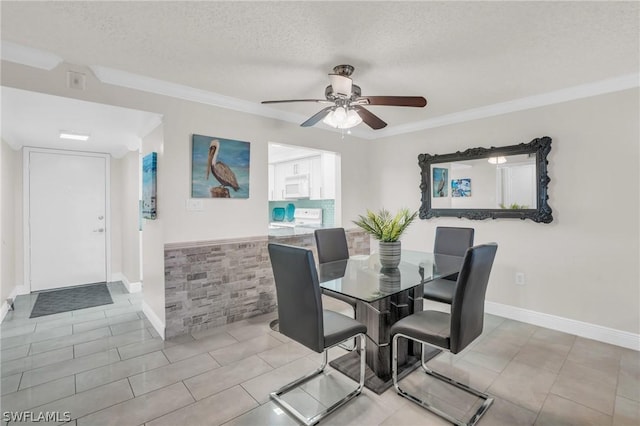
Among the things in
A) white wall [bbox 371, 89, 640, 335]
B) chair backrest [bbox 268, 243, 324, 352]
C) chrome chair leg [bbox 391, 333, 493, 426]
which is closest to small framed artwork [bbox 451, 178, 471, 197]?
white wall [bbox 371, 89, 640, 335]

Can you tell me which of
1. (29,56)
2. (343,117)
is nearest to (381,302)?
(343,117)

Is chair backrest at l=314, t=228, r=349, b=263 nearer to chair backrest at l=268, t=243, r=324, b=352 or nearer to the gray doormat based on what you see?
chair backrest at l=268, t=243, r=324, b=352

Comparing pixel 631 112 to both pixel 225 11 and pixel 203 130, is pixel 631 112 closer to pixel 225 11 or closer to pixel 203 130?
pixel 225 11

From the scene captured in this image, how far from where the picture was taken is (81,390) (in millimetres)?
2092

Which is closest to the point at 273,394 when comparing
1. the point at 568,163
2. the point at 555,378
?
the point at 555,378

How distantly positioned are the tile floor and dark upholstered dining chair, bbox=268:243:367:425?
84 millimetres

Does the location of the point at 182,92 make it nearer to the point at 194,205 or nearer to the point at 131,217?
the point at 194,205

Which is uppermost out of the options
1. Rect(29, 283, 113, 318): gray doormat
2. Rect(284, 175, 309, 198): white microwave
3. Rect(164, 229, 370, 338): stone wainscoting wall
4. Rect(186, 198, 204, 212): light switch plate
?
Rect(284, 175, 309, 198): white microwave

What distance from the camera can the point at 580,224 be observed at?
2.98 m

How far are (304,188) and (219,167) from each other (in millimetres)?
2436

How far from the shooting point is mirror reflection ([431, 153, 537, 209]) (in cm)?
330

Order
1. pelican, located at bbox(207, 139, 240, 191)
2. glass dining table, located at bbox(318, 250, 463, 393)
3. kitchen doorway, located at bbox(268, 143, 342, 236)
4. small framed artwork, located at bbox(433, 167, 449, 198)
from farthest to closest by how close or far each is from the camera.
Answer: kitchen doorway, located at bbox(268, 143, 342, 236) < small framed artwork, located at bbox(433, 167, 449, 198) < pelican, located at bbox(207, 139, 240, 191) < glass dining table, located at bbox(318, 250, 463, 393)

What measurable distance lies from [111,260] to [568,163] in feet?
20.7

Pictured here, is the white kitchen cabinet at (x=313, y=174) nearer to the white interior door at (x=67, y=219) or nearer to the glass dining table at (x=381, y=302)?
the glass dining table at (x=381, y=302)
